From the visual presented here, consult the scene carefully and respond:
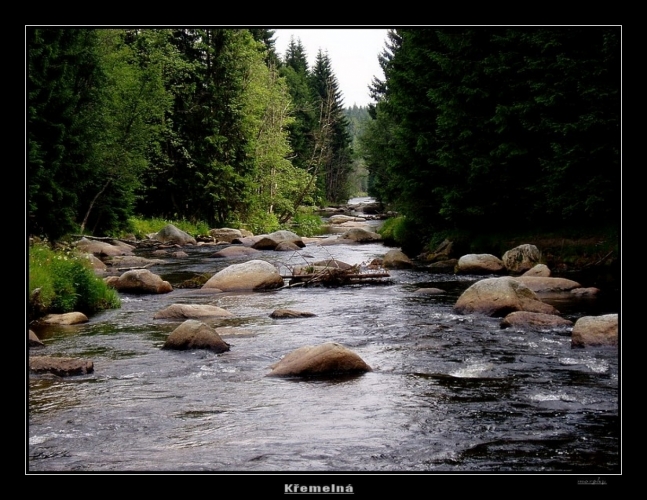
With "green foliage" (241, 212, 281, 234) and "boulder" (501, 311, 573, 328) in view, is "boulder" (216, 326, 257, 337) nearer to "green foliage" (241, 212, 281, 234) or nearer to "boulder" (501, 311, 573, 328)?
"boulder" (501, 311, 573, 328)

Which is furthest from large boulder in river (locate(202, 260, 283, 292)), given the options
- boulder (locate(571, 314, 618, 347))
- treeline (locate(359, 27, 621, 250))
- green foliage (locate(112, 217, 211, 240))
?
green foliage (locate(112, 217, 211, 240))

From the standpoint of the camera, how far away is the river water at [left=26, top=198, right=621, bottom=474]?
492 cm

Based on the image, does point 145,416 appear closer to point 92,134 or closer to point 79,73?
point 92,134

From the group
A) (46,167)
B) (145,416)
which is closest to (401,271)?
(46,167)

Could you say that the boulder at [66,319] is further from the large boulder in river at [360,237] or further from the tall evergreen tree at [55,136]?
the large boulder in river at [360,237]

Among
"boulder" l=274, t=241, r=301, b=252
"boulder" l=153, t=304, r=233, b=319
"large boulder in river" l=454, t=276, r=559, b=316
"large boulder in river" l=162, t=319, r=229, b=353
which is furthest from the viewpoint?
"boulder" l=274, t=241, r=301, b=252

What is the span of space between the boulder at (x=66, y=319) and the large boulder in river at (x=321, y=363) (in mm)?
4807

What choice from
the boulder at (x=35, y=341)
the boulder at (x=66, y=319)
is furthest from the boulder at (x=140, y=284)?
the boulder at (x=35, y=341)

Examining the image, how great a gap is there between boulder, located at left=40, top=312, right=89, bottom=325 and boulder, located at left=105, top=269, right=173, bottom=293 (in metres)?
3.28

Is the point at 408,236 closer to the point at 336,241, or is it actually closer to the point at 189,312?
the point at 336,241

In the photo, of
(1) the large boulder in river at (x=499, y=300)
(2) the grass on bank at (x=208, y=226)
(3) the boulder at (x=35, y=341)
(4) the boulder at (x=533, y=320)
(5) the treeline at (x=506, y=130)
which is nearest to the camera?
(3) the boulder at (x=35, y=341)

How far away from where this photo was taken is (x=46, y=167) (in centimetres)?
1482

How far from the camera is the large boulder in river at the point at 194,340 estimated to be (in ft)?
29.4
